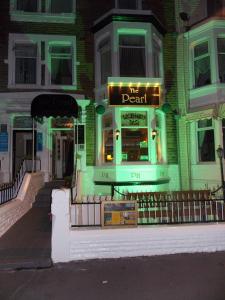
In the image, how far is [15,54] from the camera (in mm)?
13445

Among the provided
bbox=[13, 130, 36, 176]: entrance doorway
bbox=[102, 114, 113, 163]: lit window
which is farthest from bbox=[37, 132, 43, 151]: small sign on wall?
bbox=[102, 114, 113, 163]: lit window

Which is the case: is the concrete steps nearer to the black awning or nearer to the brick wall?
the brick wall

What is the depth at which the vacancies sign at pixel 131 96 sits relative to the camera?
11945mm

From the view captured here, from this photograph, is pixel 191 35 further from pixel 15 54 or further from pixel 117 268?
pixel 117 268

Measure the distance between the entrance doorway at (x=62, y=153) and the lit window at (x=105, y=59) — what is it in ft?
9.04

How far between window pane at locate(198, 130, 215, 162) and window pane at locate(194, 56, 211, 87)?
2.04m

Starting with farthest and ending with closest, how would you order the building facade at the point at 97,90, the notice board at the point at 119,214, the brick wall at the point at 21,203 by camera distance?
the building facade at the point at 97,90
the brick wall at the point at 21,203
the notice board at the point at 119,214

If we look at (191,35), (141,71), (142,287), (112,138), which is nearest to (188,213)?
(142,287)

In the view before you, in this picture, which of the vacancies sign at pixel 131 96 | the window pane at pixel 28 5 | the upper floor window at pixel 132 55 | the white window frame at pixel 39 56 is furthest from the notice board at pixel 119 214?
the window pane at pixel 28 5

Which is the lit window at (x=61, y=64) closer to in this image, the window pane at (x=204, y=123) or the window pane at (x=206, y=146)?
the window pane at (x=204, y=123)

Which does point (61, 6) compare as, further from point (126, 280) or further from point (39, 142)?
point (126, 280)

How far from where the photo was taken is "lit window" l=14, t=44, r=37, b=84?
13.4 meters

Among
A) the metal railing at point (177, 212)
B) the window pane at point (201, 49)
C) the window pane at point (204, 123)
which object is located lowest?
the metal railing at point (177, 212)

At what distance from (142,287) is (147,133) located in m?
7.75
